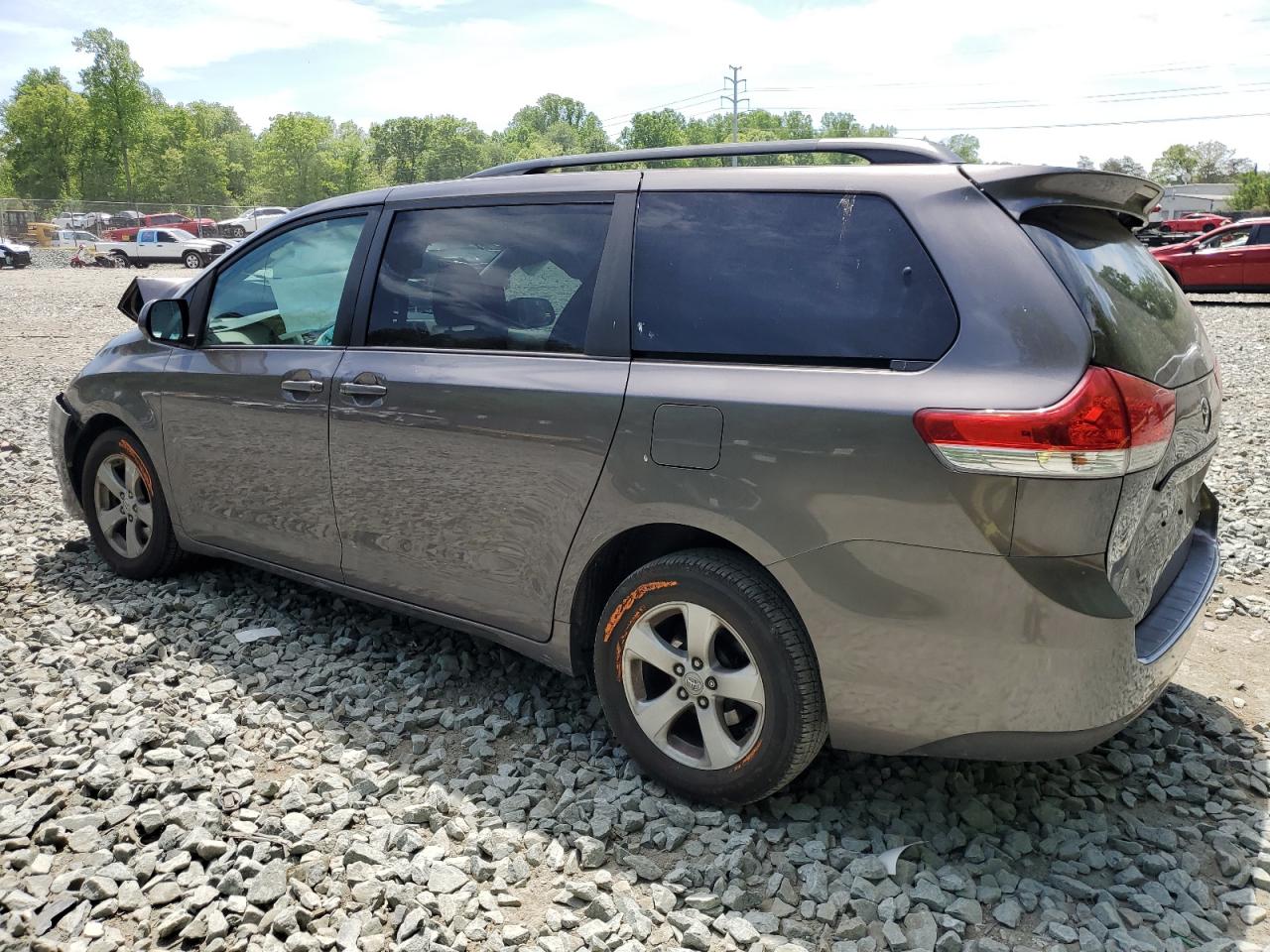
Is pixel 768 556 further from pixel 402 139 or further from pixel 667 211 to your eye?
pixel 402 139

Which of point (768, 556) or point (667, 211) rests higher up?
point (667, 211)

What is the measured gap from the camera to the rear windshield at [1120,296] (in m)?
2.54

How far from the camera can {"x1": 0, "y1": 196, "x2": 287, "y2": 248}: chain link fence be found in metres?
53.1

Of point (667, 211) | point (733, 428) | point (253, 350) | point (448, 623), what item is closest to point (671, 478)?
point (733, 428)

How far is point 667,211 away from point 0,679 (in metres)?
3.04

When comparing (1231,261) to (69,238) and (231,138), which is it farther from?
(231,138)

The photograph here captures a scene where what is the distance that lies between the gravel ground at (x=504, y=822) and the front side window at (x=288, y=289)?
49.7 inches

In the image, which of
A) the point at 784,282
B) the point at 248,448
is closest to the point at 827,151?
the point at 784,282

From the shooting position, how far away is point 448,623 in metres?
3.71

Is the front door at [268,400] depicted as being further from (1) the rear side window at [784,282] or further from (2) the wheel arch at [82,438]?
(1) the rear side window at [784,282]

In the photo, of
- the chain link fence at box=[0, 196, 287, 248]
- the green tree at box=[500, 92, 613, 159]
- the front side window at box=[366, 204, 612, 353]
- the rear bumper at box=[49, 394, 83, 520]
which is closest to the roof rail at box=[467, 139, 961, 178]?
the front side window at box=[366, 204, 612, 353]

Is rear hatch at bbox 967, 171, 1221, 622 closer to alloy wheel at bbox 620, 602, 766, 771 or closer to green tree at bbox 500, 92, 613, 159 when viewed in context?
alloy wheel at bbox 620, 602, 766, 771

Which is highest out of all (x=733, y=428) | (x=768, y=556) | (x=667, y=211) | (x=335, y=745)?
(x=667, y=211)

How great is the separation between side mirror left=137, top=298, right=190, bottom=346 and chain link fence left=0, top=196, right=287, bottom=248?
49.0 m
